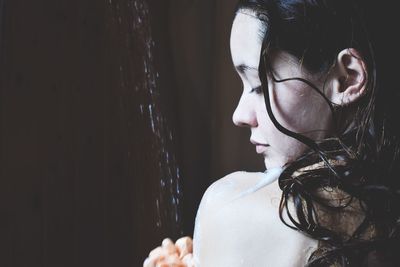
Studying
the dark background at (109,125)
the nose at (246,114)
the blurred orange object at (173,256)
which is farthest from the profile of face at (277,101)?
the dark background at (109,125)

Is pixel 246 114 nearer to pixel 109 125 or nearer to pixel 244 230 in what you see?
pixel 244 230

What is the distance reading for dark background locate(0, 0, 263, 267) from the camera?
1.10m

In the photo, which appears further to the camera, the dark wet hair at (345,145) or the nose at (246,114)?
the nose at (246,114)

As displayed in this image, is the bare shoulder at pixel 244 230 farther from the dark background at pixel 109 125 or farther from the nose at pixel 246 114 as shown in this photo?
the dark background at pixel 109 125

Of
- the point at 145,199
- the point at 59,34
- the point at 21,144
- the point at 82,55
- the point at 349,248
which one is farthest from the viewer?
the point at 145,199

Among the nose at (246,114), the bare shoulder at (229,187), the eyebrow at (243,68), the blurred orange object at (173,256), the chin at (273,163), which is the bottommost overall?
the blurred orange object at (173,256)

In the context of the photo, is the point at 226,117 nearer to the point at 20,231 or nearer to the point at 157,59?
the point at 157,59

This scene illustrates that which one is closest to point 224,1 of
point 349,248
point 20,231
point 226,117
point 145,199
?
point 226,117

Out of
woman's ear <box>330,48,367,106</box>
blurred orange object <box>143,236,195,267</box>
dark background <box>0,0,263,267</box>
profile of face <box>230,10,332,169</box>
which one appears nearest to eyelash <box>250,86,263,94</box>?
profile of face <box>230,10,332,169</box>

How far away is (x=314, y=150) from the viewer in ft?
2.33

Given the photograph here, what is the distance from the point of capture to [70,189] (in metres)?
1.29

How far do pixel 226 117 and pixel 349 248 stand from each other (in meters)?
1.26

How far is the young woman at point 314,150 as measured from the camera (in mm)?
654

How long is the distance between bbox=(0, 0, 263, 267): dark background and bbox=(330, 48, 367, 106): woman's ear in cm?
73
